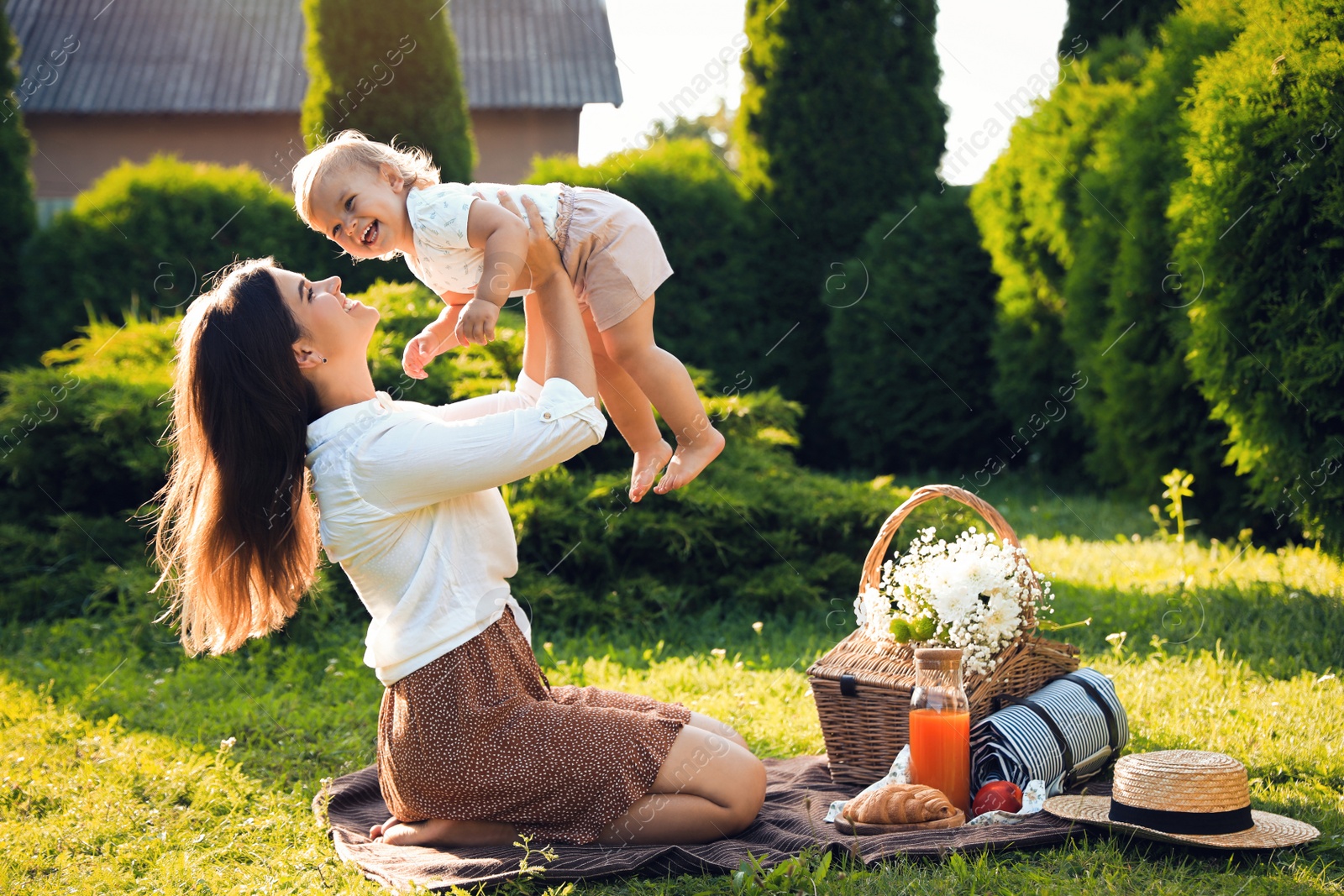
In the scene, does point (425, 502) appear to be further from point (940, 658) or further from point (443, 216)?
point (940, 658)

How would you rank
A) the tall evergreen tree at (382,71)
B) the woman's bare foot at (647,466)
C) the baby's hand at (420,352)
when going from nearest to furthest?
the baby's hand at (420,352)
the woman's bare foot at (647,466)
the tall evergreen tree at (382,71)

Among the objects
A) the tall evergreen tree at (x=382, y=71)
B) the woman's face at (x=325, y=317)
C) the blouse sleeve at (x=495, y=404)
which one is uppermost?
the tall evergreen tree at (x=382, y=71)

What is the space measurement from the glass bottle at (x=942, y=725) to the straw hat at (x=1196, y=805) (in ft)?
1.42

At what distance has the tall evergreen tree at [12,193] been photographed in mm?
8469

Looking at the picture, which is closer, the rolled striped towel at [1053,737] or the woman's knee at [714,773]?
the woman's knee at [714,773]

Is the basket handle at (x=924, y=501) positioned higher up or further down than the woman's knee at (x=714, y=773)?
higher up

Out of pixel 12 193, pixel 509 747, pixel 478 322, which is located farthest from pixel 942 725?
pixel 12 193

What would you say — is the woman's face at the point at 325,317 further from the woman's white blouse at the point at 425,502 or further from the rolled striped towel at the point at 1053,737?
the rolled striped towel at the point at 1053,737

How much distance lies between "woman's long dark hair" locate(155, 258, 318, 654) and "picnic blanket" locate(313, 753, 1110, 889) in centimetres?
69

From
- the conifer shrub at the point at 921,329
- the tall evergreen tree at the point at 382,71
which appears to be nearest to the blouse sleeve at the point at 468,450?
the tall evergreen tree at the point at 382,71

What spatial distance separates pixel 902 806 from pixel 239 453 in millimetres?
1890

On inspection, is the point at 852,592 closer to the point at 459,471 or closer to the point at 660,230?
the point at 459,471

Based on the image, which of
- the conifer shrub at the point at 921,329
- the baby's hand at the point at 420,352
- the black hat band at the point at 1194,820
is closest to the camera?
the black hat band at the point at 1194,820

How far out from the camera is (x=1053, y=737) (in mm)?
3045
